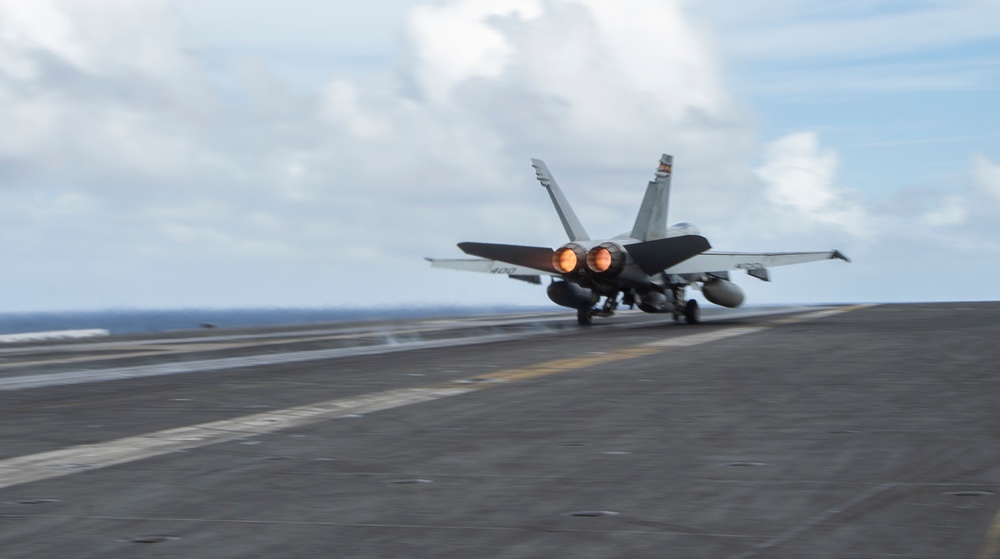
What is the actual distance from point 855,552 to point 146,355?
712 inches

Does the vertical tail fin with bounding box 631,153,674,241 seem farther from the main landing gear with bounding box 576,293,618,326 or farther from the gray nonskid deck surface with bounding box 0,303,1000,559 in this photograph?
the gray nonskid deck surface with bounding box 0,303,1000,559

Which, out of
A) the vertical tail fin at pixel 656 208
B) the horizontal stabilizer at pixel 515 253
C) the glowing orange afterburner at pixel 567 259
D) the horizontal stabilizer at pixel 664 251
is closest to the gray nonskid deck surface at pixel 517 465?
the horizontal stabilizer at pixel 664 251

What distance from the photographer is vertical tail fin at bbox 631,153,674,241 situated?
95.7 feet

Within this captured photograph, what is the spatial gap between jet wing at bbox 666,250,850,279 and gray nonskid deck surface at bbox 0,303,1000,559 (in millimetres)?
14689

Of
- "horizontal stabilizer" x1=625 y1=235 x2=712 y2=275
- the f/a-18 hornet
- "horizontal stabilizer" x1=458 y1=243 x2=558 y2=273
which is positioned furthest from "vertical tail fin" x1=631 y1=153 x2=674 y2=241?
"horizontal stabilizer" x1=458 y1=243 x2=558 y2=273

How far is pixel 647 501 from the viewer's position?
19.1 feet

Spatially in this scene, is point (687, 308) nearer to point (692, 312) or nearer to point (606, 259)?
point (692, 312)

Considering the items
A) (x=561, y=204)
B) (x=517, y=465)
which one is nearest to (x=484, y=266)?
(x=561, y=204)

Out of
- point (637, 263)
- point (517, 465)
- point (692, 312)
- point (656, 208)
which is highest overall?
→ point (656, 208)

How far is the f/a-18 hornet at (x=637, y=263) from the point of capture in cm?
2656

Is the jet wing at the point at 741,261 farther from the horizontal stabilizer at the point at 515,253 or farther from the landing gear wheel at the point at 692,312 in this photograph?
the horizontal stabilizer at the point at 515,253

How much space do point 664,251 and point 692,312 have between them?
15.4ft

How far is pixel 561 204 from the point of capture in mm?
29516

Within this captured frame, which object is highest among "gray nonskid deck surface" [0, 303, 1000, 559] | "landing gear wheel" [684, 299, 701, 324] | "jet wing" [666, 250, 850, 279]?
"jet wing" [666, 250, 850, 279]
